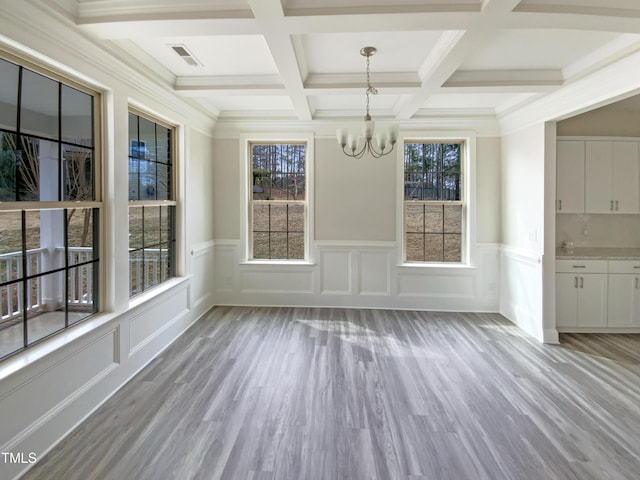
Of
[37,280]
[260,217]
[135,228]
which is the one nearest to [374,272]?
[260,217]

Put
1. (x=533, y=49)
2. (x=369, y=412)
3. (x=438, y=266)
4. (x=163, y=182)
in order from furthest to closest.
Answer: (x=438, y=266) < (x=163, y=182) < (x=533, y=49) < (x=369, y=412)

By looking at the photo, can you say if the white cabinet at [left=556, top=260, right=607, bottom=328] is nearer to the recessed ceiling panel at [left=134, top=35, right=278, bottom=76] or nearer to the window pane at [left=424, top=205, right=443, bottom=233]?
the window pane at [left=424, top=205, right=443, bottom=233]

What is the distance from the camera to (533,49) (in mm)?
2883

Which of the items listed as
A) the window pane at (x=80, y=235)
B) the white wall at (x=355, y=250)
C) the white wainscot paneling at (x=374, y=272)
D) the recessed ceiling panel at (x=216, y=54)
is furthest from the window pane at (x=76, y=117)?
the white wainscot paneling at (x=374, y=272)

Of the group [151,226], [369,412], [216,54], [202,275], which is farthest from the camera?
[202,275]

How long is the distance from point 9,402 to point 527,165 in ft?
16.8

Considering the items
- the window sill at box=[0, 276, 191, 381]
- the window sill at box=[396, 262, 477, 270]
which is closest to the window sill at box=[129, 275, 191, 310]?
the window sill at box=[0, 276, 191, 381]

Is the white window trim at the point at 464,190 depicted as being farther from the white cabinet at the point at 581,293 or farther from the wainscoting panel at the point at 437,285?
the white cabinet at the point at 581,293

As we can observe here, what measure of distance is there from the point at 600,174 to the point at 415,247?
7.69ft

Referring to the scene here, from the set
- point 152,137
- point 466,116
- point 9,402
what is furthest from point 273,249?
point 9,402

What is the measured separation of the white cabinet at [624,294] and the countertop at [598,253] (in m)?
0.07

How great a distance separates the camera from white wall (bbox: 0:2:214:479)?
77.8 inches

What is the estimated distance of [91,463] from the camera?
2033 millimetres

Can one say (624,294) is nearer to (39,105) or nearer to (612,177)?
(612,177)
